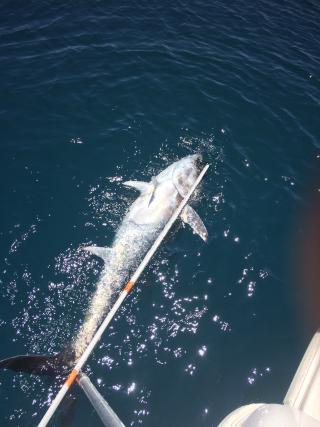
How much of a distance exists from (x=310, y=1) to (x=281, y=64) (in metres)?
10.5

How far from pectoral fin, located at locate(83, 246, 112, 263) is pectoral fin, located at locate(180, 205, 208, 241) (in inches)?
105

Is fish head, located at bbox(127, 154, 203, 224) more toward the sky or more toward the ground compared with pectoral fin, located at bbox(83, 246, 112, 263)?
more toward the sky

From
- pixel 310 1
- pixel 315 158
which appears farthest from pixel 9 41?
pixel 310 1

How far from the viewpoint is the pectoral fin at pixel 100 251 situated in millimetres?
9109

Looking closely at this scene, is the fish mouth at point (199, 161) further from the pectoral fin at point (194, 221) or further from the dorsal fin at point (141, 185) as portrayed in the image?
the dorsal fin at point (141, 185)

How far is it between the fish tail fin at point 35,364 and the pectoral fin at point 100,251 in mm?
2759

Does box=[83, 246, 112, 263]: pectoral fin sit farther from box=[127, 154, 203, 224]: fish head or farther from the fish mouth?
the fish mouth

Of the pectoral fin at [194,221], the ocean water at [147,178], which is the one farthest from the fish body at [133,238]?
the ocean water at [147,178]

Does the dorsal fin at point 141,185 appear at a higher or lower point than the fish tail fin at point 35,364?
higher

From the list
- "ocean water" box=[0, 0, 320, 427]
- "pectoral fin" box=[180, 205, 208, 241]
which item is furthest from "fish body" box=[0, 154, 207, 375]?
"ocean water" box=[0, 0, 320, 427]

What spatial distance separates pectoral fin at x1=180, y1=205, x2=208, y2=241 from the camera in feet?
32.9

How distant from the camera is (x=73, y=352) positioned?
7.45m

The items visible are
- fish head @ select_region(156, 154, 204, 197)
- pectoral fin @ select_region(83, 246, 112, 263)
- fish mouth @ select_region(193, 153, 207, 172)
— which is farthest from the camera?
fish mouth @ select_region(193, 153, 207, 172)

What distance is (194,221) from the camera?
1019 cm
